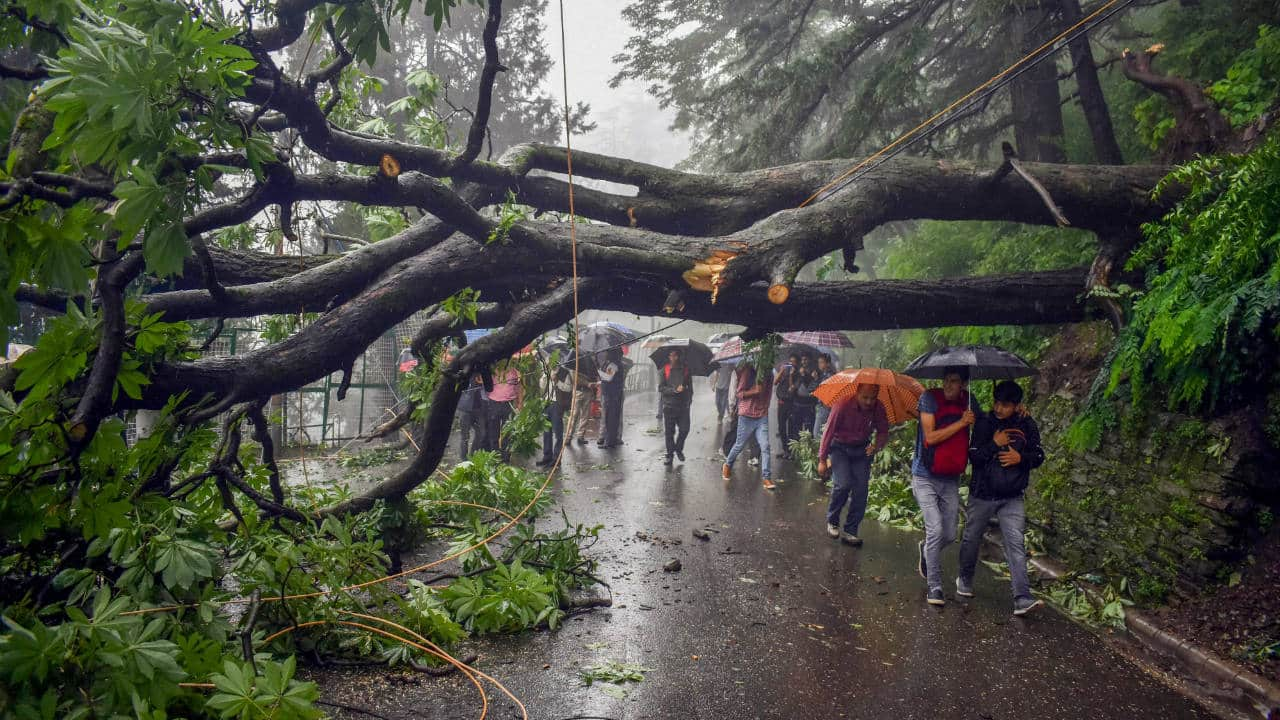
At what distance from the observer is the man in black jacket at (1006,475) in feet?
18.7

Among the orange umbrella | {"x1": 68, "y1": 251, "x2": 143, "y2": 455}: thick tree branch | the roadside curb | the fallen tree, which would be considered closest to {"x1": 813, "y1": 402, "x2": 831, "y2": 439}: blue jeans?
the orange umbrella

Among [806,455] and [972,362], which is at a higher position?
[972,362]

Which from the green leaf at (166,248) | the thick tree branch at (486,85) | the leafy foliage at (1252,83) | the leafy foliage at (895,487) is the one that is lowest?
the leafy foliage at (895,487)

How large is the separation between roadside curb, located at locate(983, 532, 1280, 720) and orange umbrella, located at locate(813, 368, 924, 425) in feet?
9.21

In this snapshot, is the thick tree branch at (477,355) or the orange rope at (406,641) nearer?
the orange rope at (406,641)

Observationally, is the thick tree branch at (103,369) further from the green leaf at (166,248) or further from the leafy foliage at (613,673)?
the leafy foliage at (613,673)

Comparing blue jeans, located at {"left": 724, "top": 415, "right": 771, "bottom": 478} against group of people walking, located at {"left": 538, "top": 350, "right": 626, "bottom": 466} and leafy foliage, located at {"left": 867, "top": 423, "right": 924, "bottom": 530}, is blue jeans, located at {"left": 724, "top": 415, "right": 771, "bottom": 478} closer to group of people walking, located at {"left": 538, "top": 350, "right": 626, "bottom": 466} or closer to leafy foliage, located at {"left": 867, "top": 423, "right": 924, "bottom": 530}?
leafy foliage, located at {"left": 867, "top": 423, "right": 924, "bottom": 530}

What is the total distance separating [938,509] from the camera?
6121 millimetres

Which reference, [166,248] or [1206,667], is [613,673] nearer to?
[166,248]

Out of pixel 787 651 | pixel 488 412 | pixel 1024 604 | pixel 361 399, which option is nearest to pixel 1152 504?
pixel 1024 604

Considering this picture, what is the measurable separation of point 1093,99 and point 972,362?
212 inches

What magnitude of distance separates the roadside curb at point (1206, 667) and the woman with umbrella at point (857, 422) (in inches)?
105

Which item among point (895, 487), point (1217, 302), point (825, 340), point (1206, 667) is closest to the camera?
point (1206, 667)

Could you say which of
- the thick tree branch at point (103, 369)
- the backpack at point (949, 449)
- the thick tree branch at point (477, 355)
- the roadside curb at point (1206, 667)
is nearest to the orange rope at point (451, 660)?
the thick tree branch at point (477, 355)
